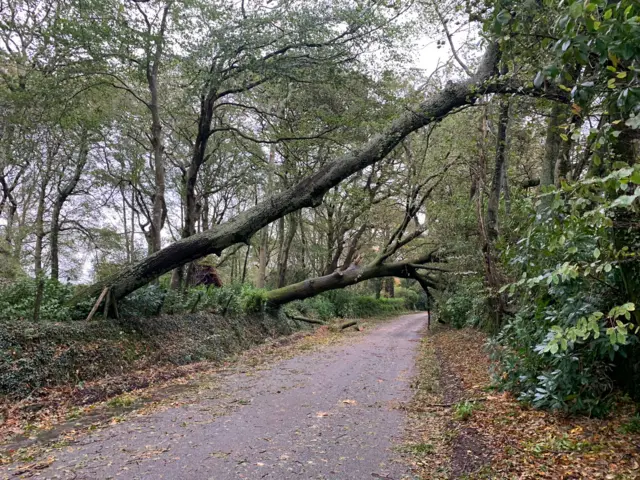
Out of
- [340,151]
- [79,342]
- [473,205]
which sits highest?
[340,151]

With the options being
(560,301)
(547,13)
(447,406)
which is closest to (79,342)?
(447,406)

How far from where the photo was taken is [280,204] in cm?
845

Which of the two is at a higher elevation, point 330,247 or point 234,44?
point 234,44

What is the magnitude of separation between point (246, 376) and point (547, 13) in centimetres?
749

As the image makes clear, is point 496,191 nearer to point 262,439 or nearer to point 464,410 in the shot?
point 464,410

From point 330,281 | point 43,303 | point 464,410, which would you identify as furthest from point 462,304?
point 43,303

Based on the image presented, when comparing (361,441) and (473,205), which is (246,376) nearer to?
(361,441)

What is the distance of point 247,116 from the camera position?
1864 cm

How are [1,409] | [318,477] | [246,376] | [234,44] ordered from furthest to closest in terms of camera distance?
[234,44], [246,376], [1,409], [318,477]

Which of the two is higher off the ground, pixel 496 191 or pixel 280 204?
pixel 496 191

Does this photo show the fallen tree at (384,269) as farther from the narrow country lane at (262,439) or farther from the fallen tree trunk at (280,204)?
the narrow country lane at (262,439)

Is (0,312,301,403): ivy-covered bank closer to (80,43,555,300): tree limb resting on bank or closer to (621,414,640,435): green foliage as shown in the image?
(80,43,555,300): tree limb resting on bank

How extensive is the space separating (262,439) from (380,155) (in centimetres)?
573

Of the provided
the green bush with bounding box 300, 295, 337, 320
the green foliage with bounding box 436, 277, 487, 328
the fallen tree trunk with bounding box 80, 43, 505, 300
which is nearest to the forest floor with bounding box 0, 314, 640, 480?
the fallen tree trunk with bounding box 80, 43, 505, 300
